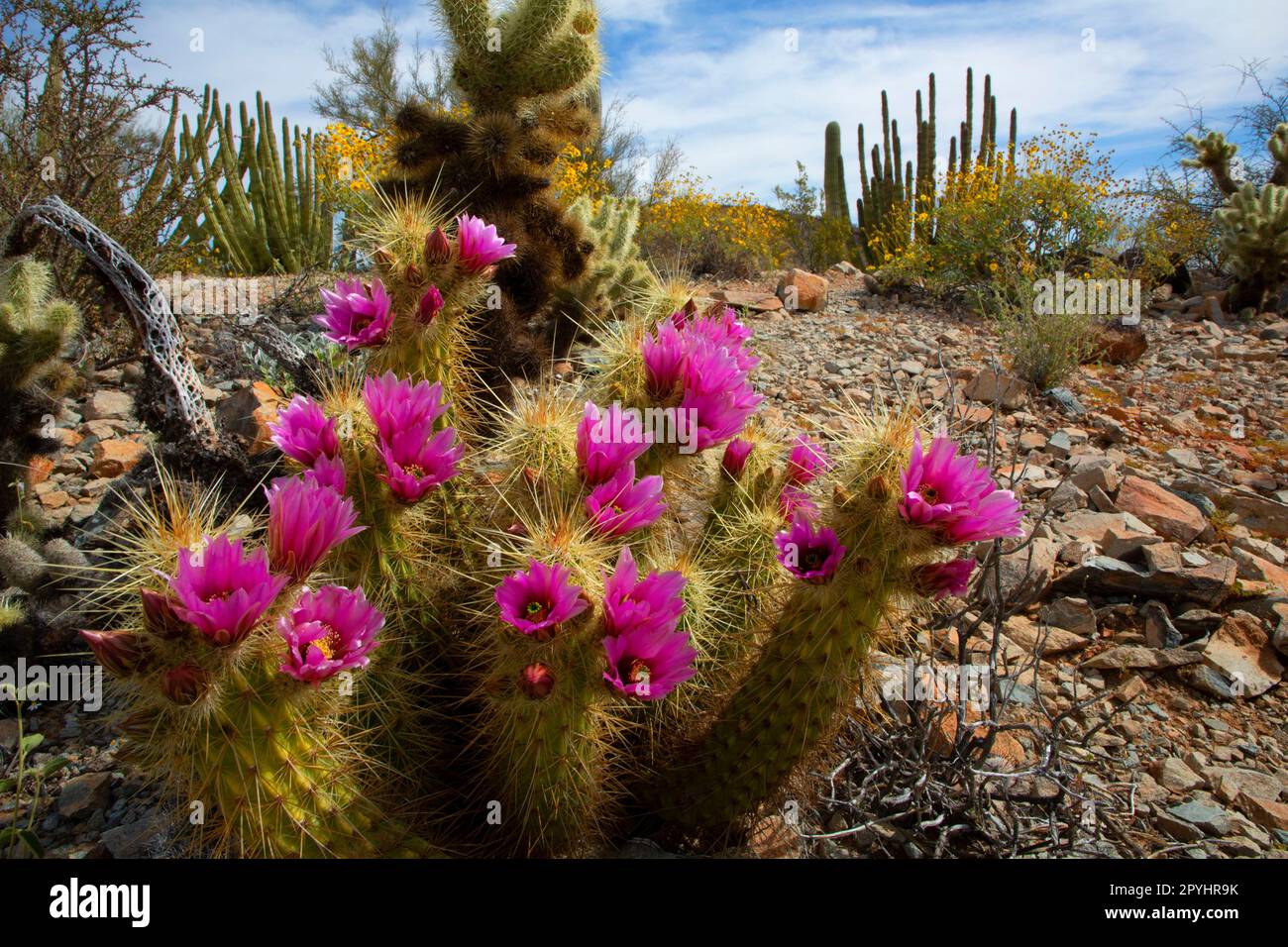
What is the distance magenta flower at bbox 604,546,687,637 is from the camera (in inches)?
56.1

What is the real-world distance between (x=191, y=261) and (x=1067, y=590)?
269 inches

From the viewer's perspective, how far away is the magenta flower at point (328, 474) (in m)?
1.63

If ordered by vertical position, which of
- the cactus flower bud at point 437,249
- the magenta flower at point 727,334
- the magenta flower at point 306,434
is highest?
the cactus flower bud at point 437,249

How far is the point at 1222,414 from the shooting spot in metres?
5.34

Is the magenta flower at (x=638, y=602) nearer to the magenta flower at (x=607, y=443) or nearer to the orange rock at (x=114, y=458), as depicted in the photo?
the magenta flower at (x=607, y=443)

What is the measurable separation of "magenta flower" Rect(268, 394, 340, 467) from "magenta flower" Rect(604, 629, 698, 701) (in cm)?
70

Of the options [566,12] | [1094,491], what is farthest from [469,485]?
[1094,491]

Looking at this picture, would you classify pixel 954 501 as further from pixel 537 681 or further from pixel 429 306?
pixel 429 306

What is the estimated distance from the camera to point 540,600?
1.44 metres

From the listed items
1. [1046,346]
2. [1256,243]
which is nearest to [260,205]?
[1046,346]

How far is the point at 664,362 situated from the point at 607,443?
24 centimetres

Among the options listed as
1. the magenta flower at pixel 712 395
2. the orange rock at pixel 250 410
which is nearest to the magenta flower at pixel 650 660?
the magenta flower at pixel 712 395

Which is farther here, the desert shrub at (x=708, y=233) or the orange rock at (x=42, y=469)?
the desert shrub at (x=708, y=233)
